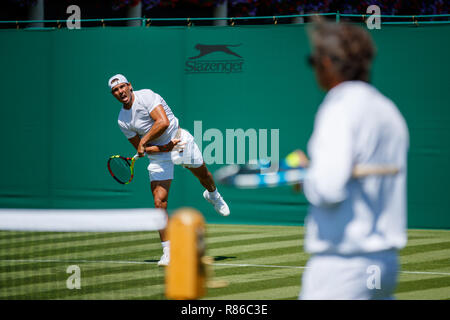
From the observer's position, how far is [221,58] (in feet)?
41.7

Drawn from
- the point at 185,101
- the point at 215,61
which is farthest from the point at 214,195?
Answer: the point at 215,61

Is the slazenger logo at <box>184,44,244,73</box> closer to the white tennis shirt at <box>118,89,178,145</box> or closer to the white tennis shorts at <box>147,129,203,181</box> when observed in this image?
the white tennis shorts at <box>147,129,203,181</box>

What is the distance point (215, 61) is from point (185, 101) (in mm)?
773

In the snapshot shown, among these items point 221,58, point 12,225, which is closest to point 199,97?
point 221,58

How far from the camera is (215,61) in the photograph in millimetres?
12719

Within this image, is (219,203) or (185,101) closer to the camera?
(219,203)

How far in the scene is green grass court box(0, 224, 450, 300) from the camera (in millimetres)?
6176

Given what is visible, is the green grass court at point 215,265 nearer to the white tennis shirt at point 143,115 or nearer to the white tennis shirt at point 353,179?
the white tennis shirt at point 143,115

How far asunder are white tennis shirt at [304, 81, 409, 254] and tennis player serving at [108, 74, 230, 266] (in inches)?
231

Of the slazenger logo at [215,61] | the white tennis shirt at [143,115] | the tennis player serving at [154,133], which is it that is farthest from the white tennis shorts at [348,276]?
the slazenger logo at [215,61]

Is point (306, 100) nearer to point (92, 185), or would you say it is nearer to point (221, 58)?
point (221, 58)

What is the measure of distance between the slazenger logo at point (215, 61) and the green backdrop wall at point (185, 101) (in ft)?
0.07

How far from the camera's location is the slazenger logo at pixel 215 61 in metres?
12.6

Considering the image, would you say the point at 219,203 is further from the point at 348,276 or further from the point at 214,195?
the point at 348,276
